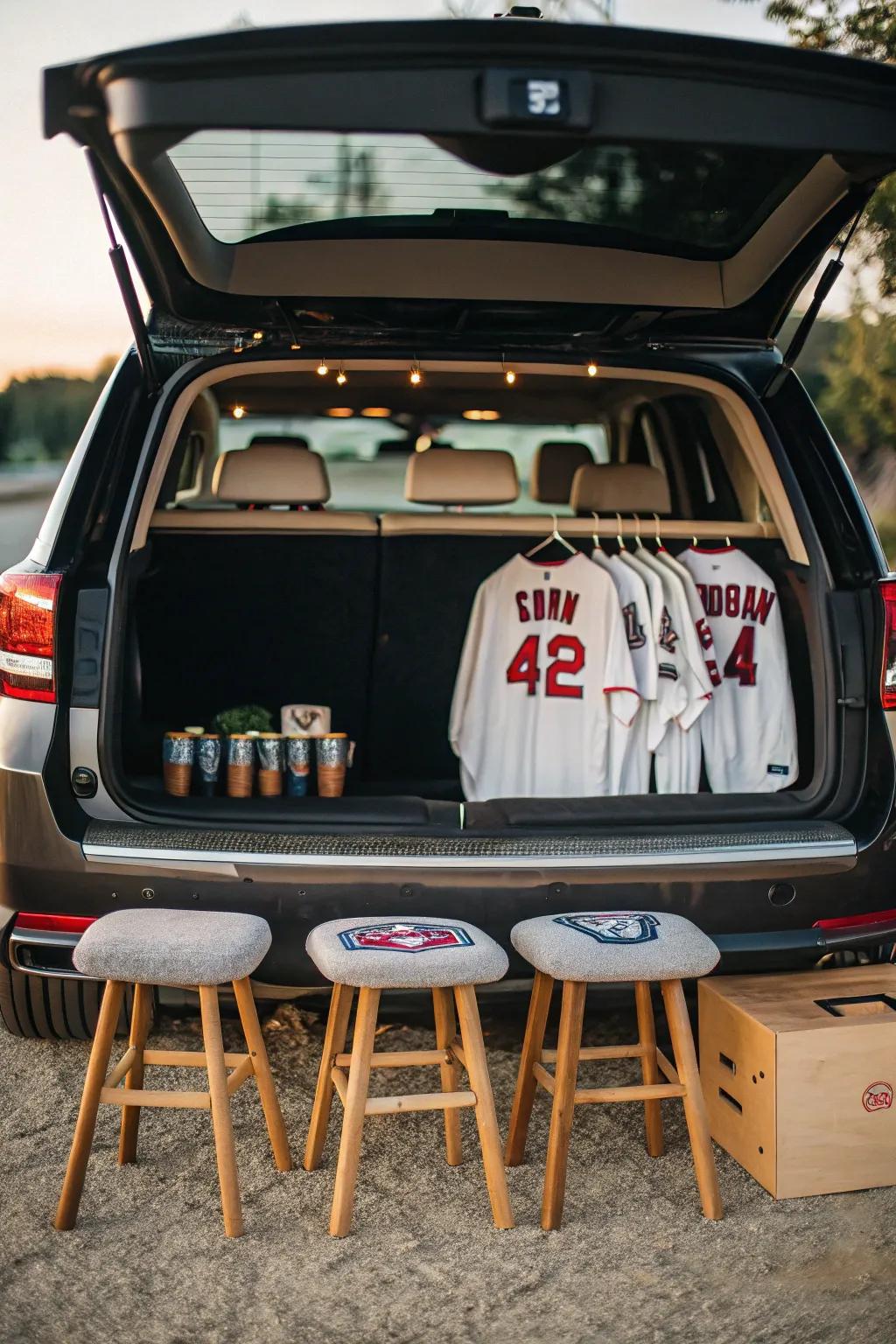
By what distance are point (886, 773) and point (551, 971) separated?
1023mm

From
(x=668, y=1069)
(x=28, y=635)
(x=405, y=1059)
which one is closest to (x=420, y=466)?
(x=28, y=635)

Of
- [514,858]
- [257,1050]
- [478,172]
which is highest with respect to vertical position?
[478,172]

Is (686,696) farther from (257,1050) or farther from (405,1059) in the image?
(257,1050)

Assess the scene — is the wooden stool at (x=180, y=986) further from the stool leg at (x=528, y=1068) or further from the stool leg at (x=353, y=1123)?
the stool leg at (x=528, y=1068)

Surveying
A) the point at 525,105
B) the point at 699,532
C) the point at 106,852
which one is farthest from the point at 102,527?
the point at 699,532

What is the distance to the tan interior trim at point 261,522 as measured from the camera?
3994mm

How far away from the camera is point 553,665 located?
4105mm

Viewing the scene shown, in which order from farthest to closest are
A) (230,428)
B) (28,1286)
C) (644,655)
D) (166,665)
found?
(230,428) < (166,665) < (644,655) < (28,1286)

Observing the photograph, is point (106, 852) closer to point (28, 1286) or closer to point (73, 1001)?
point (73, 1001)

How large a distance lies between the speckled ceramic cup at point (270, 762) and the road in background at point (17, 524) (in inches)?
449

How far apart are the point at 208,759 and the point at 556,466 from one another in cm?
204

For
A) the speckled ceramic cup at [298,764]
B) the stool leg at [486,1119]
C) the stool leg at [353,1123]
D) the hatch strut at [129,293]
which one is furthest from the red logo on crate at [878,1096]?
the hatch strut at [129,293]

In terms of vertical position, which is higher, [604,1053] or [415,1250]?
[604,1053]

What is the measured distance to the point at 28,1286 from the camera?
2.50 m
